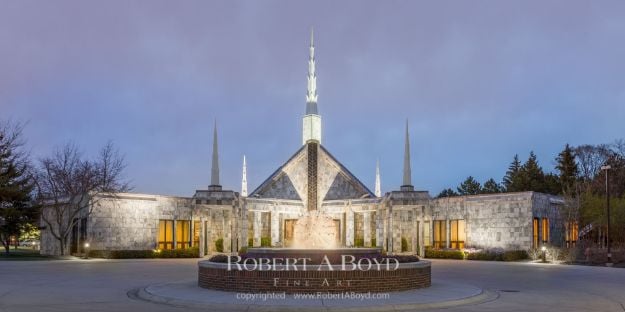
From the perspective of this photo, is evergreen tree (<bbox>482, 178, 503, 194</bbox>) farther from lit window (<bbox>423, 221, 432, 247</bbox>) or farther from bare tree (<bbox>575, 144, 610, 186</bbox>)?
lit window (<bbox>423, 221, 432, 247</bbox>)

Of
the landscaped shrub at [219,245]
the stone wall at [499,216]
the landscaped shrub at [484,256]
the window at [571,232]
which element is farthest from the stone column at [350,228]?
the window at [571,232]

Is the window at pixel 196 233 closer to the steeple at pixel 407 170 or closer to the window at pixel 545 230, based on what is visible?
Answer: the steeple at pixel 407 170

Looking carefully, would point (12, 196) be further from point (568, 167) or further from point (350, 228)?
point (568, 167)

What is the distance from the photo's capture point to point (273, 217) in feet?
165

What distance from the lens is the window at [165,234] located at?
44.8 metres

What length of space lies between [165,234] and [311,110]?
14129mm

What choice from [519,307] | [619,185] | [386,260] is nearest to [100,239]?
[386,260]

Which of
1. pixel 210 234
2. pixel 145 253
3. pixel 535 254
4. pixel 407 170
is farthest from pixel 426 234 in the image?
pixel 145 253

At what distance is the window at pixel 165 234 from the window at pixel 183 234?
2.63 ft

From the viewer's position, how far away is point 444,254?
42.5 metres

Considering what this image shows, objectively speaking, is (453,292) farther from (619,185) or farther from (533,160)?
(533,160)

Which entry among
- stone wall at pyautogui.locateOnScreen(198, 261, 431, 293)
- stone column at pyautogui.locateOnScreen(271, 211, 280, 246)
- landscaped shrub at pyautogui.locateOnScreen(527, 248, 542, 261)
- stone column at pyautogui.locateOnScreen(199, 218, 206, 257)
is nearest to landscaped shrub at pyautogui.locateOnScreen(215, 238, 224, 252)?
stone column at pyautogui.locateOnScreen(199, 218, 206, 257)

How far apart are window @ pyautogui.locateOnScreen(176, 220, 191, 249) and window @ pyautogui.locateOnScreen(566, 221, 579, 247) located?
91.7 ft

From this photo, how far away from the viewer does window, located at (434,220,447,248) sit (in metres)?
46.2
